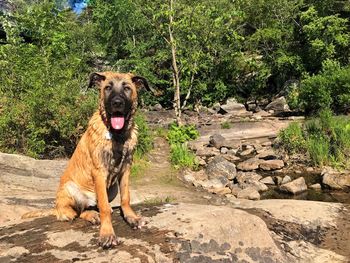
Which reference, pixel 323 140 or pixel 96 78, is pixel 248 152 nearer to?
pixel 323 140

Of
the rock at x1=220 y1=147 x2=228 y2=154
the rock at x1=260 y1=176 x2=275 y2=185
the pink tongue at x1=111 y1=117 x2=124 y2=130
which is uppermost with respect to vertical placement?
the pink tongue at x1=111 y1=117 x2=124 y2=130

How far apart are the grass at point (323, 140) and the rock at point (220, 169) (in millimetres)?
3310

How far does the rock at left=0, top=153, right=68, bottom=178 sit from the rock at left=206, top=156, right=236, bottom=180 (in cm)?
603

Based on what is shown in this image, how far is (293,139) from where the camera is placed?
59.0 feet

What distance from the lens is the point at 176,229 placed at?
5.24m

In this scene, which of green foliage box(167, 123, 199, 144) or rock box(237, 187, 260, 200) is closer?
rock box(237, 187, 260, 200)

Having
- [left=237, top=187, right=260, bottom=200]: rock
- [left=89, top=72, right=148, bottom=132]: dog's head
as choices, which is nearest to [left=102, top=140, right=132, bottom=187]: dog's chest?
[left=89, top=72, right=148, bottom=132]: dog's head

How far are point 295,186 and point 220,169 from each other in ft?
10.4

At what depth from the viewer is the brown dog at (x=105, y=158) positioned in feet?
17.5

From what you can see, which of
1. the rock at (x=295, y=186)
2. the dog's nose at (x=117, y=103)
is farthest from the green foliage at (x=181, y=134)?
the dog's nose at (x=117, y=103)

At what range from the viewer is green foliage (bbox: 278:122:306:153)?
17.8 m

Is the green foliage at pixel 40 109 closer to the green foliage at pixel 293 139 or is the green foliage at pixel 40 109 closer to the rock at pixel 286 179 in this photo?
the rock at pixel 286 179

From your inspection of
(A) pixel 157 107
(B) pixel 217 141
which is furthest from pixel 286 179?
(A) pixel 157 107

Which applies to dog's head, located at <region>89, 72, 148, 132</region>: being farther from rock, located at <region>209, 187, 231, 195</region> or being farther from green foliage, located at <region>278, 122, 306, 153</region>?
green foliage, located at <region>278, 122, 306, 153</region>
